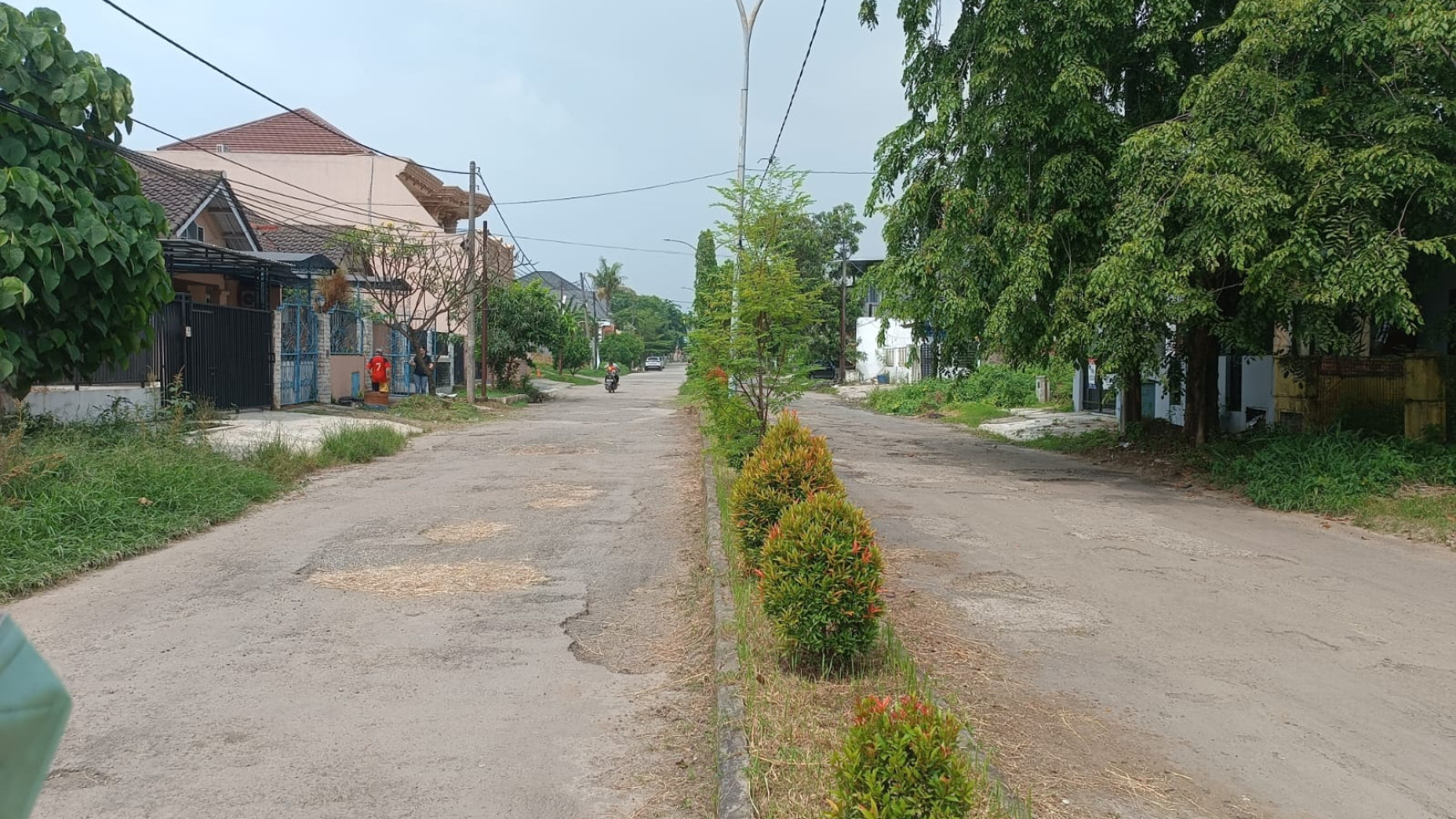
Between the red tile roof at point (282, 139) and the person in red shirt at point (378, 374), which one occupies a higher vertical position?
the red tile roof at point (282, 139)

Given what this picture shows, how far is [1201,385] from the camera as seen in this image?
15375 mm

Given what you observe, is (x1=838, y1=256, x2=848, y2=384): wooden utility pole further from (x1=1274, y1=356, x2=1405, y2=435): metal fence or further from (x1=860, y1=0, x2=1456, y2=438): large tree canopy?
(x1=1274, y1=356, x2=1405, y2=435): metal fence

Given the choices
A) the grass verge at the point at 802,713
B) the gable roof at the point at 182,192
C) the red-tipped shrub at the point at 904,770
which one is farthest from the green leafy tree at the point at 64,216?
the red-tipped shrub at the point at 904,770

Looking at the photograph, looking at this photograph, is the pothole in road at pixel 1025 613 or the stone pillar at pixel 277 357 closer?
the pothole in road at pixel 1025 613

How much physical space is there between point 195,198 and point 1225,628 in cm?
2041

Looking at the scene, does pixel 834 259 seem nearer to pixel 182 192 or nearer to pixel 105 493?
pixel 182 192

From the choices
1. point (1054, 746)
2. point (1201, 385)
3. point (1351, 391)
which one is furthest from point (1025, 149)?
point (1054, 746)

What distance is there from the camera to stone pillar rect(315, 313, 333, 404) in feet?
80.8

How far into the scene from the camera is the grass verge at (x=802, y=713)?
3736mm

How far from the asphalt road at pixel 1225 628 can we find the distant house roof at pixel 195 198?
15164 mm

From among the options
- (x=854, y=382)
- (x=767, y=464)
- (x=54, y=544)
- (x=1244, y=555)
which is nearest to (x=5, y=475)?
(x=54, y=544)

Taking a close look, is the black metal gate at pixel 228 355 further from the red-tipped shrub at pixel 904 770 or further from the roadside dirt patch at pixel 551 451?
the red-tipped shrub at pixel 904 770

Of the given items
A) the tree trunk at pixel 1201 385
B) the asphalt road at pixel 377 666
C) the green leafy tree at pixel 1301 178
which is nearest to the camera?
the asphalt road at pixel 377 666

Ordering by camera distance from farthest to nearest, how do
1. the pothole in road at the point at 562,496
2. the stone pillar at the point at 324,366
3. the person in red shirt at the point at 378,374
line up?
1. the person in red shirt at the point at 378,374
2. the stone pillar at the point at 324,366
3. the pothole in road at the point at 562,496
